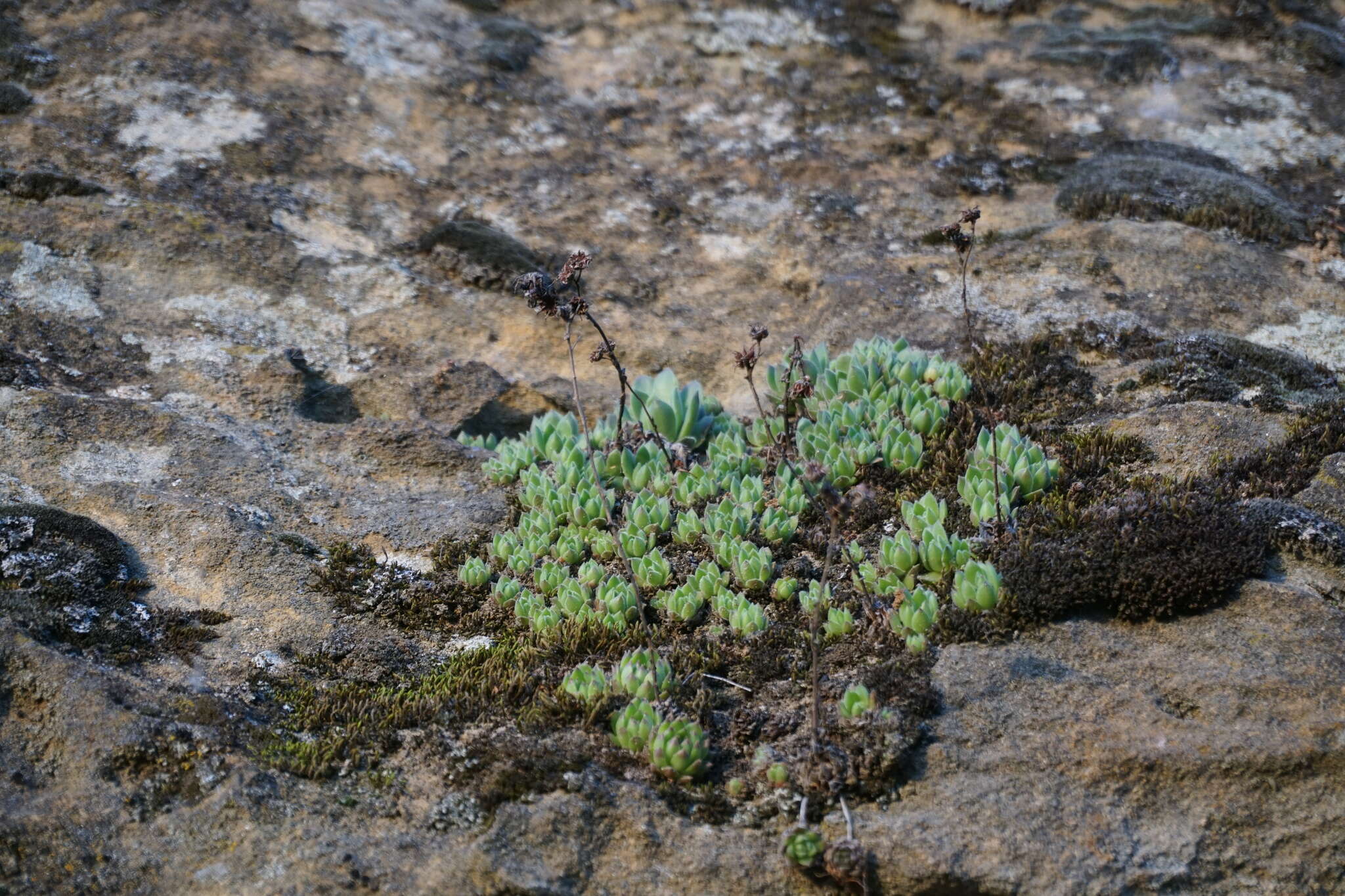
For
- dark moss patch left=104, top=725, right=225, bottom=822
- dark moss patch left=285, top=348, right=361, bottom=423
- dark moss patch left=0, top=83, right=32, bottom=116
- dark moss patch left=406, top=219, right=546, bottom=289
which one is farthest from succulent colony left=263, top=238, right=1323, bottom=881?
dark moss patch left=0, top=83, right=32, bottom=116

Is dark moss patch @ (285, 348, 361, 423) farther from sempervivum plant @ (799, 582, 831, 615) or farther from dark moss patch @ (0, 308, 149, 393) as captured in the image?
sempervivum plant @ (799, 582, 831, 615)

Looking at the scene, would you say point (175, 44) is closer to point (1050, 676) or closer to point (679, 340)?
→ point (679, 340)

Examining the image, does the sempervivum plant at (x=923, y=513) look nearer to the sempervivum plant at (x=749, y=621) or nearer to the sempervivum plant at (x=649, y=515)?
the sempervivum plant at (x=749, y=621)

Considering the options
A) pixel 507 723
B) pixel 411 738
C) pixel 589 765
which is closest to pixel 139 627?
pixel 411 738

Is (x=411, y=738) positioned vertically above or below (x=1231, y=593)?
below

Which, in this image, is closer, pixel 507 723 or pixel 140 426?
pixel 507 723

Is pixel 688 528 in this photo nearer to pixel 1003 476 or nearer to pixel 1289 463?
pixel 1003 476

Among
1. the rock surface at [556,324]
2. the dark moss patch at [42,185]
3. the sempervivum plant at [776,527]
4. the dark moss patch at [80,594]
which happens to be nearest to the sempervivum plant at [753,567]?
the sempervivum plant at [776,527]
